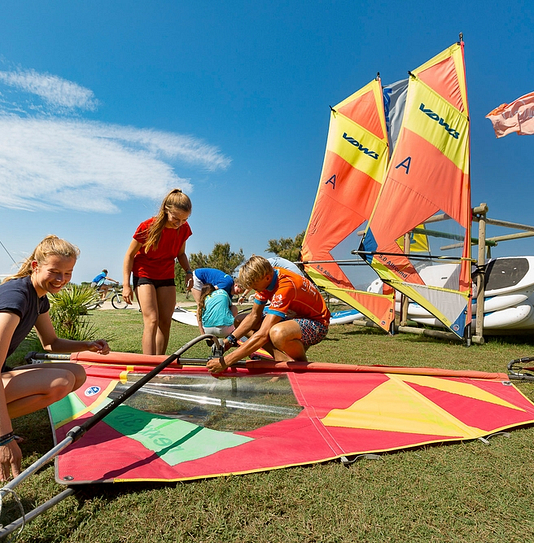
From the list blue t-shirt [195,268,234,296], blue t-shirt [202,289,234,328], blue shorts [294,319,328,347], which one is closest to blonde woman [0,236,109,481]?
blue shorts [294,319,328,347]

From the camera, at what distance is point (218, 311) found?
5.68 meters

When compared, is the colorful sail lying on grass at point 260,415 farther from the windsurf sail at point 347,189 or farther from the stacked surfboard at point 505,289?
the windsurf sail at point 347,189

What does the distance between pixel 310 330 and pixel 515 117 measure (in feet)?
24.3

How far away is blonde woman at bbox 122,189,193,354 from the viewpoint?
3.38 m

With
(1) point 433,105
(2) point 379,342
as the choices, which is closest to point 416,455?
(2) point 379,342

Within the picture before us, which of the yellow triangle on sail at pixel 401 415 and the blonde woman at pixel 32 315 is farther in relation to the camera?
the yellow triangle on sail at pixel 401 415

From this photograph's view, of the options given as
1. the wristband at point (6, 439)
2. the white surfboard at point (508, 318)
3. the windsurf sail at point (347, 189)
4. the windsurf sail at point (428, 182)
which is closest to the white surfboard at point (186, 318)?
the windsurf sail at point (347, 189)

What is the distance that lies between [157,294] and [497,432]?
277cm

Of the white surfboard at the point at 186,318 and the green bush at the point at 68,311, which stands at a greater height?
the green bush at the point at 68,311

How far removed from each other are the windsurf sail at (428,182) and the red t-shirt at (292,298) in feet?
11.3

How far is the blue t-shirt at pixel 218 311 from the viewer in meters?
5.64

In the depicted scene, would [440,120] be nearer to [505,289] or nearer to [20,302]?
[505,289]

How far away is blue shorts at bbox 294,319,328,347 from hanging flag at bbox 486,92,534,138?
23.4 feet

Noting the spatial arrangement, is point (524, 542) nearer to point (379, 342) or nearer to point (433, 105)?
point (379, 342)
